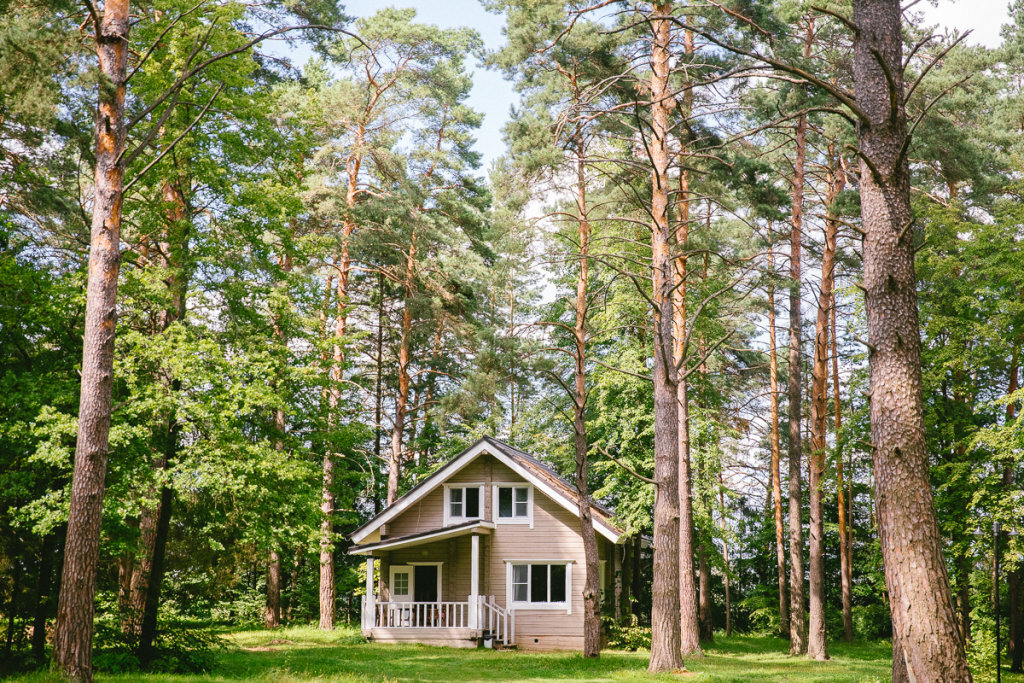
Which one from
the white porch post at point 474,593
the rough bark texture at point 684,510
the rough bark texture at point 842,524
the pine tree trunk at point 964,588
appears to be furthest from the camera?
the rough bark texture at point 842,524

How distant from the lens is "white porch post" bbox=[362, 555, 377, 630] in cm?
2139

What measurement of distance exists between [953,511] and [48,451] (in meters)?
16.7

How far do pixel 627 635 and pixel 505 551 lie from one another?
3.92 metres

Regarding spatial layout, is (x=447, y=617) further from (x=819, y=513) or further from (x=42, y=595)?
(x=42, y=595)

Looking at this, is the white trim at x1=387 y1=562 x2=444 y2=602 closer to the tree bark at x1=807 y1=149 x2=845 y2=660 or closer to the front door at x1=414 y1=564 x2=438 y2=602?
the front door at x1=414 y1=564 x2=438 y2=602

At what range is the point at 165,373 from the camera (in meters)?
13.2

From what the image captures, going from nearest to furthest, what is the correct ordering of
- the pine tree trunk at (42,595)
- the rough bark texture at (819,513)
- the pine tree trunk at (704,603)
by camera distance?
the pine tree trunk at (42,595), the rough bark texture at (819,513), the pine tree trunk at (704,603)

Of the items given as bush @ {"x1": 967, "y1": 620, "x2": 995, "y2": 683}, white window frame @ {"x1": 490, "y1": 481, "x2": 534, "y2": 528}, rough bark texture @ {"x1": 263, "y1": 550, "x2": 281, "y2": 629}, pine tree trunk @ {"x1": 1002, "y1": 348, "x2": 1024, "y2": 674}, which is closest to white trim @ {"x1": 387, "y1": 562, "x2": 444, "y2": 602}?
white window frame @ {"x1": 490, "y1": 481, "x2": 534, "y2": 528}

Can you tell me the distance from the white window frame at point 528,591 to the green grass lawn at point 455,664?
80.7 inches

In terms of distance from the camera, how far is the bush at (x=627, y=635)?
805 inches

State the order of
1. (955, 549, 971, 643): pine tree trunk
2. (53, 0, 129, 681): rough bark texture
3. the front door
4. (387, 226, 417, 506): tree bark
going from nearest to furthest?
(53, 0, 129, 681): rough bark texture, (955, 549, 971, 643): pine tree trunk, the front door, (387, 226, 417, 506): tree bark

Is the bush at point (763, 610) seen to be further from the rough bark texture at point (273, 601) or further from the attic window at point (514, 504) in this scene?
the rough bark texture at point (273, 601)

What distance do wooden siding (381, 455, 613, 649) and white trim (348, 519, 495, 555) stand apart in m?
0.77

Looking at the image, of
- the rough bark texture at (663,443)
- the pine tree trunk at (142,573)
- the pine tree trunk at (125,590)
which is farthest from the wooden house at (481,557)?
the rough bark texture at (663,443)
